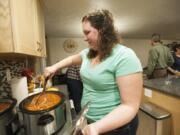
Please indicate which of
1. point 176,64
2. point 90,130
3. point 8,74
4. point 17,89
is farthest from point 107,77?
point 176,64

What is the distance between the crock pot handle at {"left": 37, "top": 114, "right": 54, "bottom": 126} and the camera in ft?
2.52

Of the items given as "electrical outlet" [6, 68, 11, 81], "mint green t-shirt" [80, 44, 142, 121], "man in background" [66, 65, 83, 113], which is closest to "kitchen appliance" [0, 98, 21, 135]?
"mint green t-shirt" [80, 44, 142, 121]

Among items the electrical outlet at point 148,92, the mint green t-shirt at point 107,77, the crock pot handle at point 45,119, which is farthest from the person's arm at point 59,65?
the electrical outlet at point 148,92

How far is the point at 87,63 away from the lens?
97cm

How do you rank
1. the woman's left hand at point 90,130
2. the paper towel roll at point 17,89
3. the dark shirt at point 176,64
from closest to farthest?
the woman's left hand at point 90,130
the paper towel roll at point 17,89
the dark shirt at point 176,64

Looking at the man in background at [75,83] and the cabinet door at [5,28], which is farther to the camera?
the man in background at [75,83]

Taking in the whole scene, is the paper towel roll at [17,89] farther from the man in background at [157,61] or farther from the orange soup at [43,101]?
the man in background at [157,61]

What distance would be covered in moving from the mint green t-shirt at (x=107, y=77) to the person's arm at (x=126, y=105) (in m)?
0.03

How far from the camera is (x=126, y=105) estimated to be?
722 millimetres

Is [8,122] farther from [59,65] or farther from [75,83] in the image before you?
[75,83]

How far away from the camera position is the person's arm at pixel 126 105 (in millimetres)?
669

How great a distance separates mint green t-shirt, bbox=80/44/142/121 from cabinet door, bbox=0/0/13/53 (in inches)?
15.4

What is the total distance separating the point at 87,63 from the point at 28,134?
0.46 meters

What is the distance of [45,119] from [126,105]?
0.36 m
